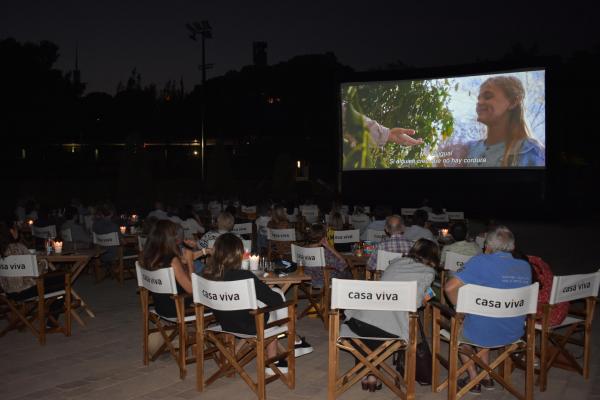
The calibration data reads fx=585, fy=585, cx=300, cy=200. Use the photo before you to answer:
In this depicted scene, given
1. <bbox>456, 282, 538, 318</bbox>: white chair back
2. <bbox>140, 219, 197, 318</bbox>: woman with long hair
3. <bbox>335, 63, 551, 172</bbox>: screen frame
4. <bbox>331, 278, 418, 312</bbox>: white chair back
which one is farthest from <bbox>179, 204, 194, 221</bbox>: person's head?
<bbox>335, 63, 551, 172</bbox>: screen frame

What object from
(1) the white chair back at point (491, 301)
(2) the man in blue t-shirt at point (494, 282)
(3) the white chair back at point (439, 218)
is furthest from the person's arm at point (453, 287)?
(3) the white chair back at point (439, 218)

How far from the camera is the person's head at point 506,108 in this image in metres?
17.9

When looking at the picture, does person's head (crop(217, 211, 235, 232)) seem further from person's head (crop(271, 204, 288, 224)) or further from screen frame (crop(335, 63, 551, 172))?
screen frame (crop(335, 63, 551, 172))

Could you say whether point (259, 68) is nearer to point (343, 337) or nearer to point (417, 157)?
point (417, 157)

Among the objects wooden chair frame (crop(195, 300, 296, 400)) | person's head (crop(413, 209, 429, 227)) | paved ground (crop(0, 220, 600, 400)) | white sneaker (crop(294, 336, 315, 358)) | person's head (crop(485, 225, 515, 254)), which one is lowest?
paved ground (crop(0, 220, 600, 400))

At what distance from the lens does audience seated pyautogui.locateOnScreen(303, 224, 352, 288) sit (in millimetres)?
6527

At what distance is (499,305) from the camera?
13.1 feet

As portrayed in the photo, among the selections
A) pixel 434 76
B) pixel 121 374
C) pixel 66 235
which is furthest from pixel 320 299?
pixel 434 76

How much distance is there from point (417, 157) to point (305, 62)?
3527cm

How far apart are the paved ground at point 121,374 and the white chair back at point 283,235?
237 centimetres

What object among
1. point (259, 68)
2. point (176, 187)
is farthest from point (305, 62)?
point (176, 187)

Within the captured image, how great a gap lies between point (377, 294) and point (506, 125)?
15.4m

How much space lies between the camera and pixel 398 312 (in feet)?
13.9

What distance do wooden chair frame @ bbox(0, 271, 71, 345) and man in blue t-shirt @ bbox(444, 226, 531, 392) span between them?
3919 mm
